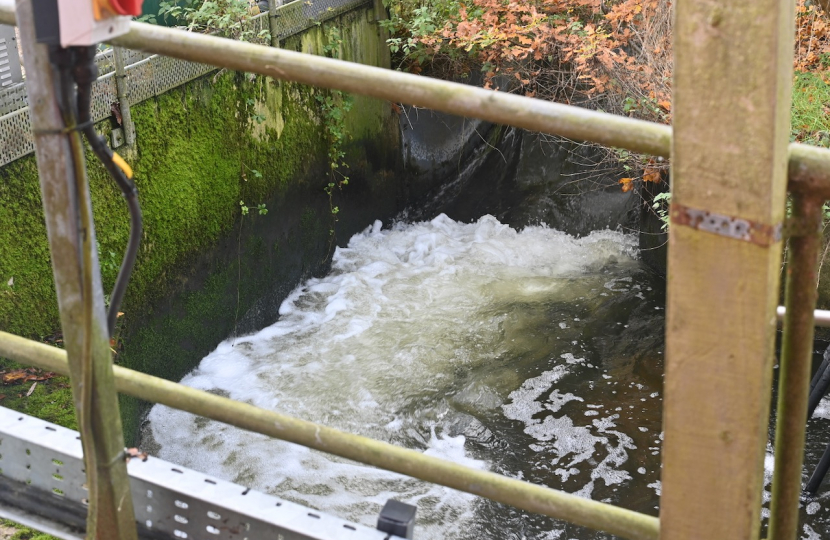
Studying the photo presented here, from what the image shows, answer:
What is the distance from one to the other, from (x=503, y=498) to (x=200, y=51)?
0.90 metres

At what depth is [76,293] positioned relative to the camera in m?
1.41

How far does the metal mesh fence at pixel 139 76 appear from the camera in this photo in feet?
14.2

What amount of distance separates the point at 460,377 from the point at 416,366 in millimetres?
347

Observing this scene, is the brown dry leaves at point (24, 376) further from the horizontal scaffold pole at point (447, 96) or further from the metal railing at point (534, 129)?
the horizontal scaffold pole at point (447, 96)

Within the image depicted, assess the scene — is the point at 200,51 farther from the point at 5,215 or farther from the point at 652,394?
the point at 652,394

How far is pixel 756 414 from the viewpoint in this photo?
1.17 m

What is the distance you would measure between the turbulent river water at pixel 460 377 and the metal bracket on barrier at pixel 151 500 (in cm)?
308

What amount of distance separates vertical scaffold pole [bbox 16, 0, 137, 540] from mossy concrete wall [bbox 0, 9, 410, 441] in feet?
8.83

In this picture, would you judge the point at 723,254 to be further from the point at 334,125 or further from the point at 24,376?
the point at 334,125

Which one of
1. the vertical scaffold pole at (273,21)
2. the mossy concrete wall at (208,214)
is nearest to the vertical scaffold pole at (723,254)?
the mossy concrete wall at (208,214)

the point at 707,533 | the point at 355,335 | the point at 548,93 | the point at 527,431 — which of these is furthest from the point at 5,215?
the point at 548,93

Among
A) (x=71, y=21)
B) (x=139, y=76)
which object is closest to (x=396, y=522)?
(x=71, y=21)

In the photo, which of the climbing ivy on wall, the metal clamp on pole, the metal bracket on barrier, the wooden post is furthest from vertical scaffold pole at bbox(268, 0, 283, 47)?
the metal clamp on pole

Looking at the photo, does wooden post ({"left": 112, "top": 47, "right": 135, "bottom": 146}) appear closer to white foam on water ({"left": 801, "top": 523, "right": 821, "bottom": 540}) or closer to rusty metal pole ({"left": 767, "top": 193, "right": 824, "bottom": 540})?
white foam on water ({"left": 801, "top": 523, "right": 821, "bottom": 540})
